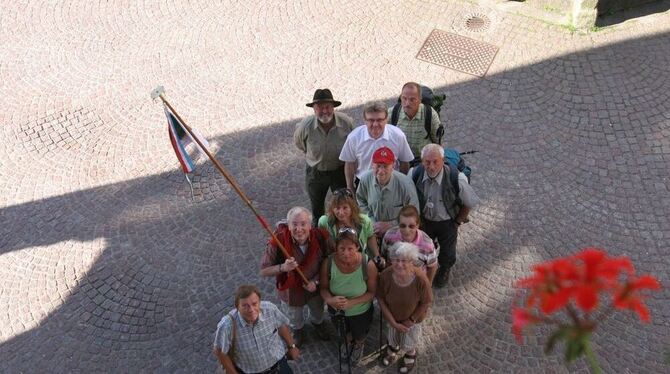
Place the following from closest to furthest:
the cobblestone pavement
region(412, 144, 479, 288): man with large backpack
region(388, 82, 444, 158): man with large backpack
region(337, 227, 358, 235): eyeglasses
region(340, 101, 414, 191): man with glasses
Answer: region(337, 227, 358, 235): eyeglasses → region(412, 144, 479, 288): man with large backpack → region(340, 101, 414, 191): man with glasses → region(388, 82, 444, 158): man with large backpack → the cobblestone pavement

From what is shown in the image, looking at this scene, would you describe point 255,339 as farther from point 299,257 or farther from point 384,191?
point 384,191

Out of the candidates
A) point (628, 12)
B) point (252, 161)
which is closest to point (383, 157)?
point (252, 161)

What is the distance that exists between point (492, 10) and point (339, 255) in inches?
268

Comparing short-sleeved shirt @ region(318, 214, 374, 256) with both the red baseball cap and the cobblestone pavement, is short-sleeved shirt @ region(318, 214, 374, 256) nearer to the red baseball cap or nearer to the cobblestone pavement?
the red baseball cap

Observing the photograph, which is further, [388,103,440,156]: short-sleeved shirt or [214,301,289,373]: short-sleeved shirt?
[388,103,440,156]: short-sleeved shirt

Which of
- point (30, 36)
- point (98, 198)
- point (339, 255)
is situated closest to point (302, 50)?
point (98, 198)

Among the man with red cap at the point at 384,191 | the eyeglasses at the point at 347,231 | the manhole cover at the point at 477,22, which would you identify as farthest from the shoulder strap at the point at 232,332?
the manhole cover at the point at 477,22

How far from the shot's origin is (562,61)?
9.38m

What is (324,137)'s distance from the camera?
633 cm

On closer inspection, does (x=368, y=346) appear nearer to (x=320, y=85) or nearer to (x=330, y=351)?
(x=330, y=351)

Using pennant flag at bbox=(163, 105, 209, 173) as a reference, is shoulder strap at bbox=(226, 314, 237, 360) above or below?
below

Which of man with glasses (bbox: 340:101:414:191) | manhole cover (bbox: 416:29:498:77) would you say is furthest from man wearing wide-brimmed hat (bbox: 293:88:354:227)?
manhole cover (bbox: 416:29:498:77)

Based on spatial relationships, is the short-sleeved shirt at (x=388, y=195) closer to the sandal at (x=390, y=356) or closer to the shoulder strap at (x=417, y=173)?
the shoulder strap at (x=417, y=173)

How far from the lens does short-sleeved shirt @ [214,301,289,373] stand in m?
4.86
